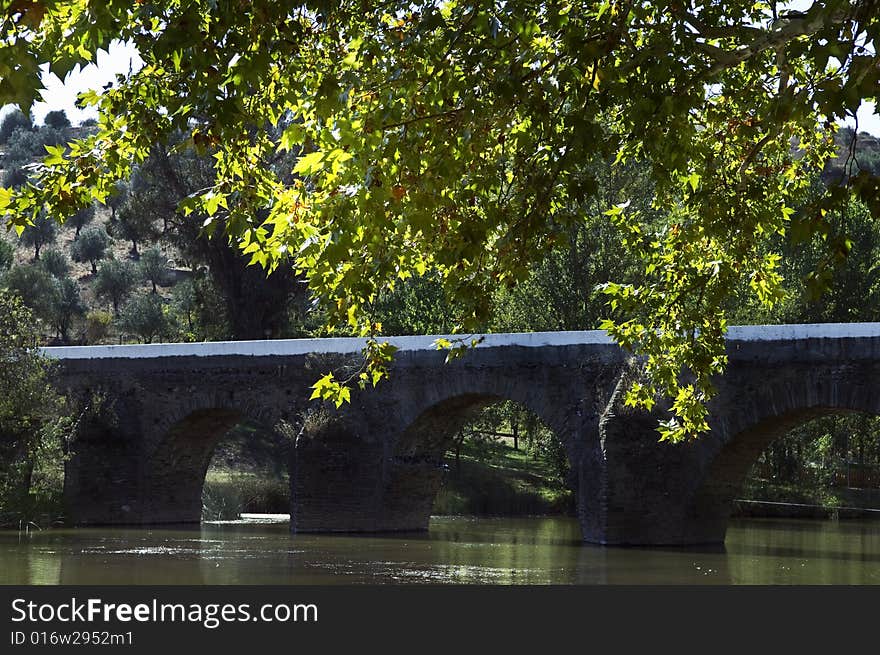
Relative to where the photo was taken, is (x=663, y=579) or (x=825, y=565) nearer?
(x=663, y=579)

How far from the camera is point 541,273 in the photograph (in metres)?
31.6

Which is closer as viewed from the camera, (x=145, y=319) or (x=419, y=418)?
(x=419, y=418)

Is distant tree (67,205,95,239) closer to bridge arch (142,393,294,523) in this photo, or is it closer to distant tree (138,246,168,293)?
distant tree (138,246,168,293)

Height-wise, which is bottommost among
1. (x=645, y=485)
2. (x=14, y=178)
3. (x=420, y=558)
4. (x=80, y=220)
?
(x=420, y=558)

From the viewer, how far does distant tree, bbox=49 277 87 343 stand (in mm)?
57881

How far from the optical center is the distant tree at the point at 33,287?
177 ft

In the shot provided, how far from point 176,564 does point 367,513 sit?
6.17 m

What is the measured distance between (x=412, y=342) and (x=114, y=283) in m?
44.9

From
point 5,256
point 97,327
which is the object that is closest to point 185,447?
point 5,256

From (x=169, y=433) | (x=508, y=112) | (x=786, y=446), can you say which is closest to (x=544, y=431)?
(x=786, y=446)

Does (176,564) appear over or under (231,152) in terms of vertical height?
under

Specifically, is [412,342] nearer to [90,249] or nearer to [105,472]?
[105,472]

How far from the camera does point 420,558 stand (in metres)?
18.8

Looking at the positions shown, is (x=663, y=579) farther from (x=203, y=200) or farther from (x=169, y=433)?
(x=169, y=433)
